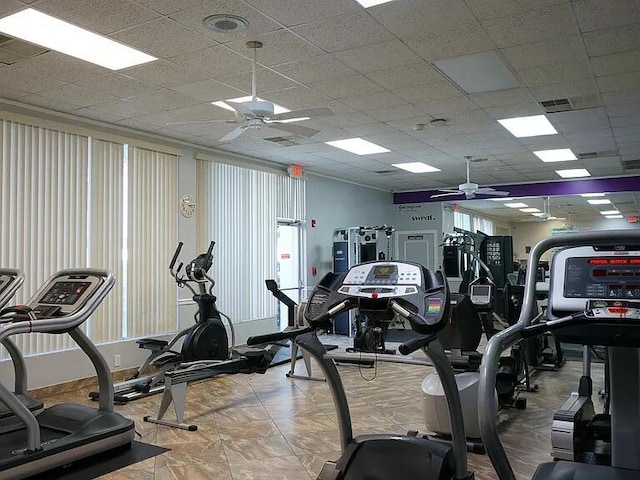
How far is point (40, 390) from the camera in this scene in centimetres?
547

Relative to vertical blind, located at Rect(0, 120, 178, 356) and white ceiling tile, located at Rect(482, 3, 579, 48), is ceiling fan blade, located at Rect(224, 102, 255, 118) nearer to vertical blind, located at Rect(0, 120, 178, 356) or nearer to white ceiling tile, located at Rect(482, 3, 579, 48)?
white ceiling tile, located at Rect(482, 3, 579, 48)

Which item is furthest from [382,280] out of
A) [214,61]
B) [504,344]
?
[214,61]

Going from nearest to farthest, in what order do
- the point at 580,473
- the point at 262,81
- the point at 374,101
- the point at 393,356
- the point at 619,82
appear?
the point at 580,473 < the point at 393,356 < the point at 262,81 < the point at 619,82 < the point at 374,101

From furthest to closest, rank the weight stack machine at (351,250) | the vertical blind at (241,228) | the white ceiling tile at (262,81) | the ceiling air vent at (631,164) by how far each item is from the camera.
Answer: the weight stack machine at (351,250)
the ceiling air vent at (631,164)
the vertical blind at (241,228)
the white ceiling tile at (262,81)

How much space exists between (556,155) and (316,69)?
17.3 ft

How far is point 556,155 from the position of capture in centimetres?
845

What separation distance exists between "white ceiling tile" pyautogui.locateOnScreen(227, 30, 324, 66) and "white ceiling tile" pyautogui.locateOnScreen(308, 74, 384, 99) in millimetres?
650

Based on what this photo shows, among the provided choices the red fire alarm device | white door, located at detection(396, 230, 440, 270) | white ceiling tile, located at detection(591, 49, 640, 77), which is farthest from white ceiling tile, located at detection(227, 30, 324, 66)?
white door, located at detection(396, 230, 440, 270)

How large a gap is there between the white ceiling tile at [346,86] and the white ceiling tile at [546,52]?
1.22 meters

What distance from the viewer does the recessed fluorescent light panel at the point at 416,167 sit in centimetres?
928

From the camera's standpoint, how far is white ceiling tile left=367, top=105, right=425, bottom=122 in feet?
19.2

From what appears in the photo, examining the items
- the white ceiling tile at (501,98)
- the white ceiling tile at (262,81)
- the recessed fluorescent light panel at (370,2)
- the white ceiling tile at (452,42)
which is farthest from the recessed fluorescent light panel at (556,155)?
the recessed fluorescent light panel at (370,2)

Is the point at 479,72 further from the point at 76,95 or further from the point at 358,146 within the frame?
the point at 76,95

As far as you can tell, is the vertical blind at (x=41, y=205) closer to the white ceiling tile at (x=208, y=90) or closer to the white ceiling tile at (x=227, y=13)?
the white ceiling tile at (x=208, y=90)
